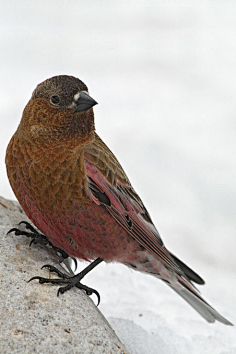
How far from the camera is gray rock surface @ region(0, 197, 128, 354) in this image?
2.30 m

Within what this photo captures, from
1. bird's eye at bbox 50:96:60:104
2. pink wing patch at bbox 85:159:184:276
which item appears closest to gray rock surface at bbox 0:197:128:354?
pink wing patch at bbox 85:159:184:276

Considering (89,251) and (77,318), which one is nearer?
(77,318)

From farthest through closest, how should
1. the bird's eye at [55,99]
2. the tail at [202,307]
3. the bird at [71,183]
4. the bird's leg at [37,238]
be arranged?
1. the tail at [202,307]
2. the bird's leg at [37,238]
3. the bird's eye at [55,99]
4. the bird at [71,183]

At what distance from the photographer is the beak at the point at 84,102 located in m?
2.86

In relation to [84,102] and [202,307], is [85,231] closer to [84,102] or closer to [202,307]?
[84,102]

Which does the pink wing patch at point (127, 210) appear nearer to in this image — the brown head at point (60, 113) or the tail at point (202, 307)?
the brown head at point (60, 113)

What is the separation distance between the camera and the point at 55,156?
2.88m

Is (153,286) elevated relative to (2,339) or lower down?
lower down

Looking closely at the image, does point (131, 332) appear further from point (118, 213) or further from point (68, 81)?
point (68, 81)

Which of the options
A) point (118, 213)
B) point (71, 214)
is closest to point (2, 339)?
point (71, 214)

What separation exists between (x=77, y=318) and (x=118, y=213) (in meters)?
0.70

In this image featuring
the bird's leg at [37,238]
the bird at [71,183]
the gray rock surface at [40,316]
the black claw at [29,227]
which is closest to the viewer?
the gray rock surface at [40,316]

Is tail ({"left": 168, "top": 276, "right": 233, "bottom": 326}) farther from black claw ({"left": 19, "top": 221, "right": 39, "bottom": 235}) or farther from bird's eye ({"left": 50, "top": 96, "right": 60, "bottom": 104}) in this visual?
bird's eye ({"left": 50, "top": 96, "right": 60, "bottom": 104})

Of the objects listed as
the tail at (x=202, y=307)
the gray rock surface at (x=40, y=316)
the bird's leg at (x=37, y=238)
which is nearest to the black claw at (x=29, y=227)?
the bird's leg at (x=37, y=238)
